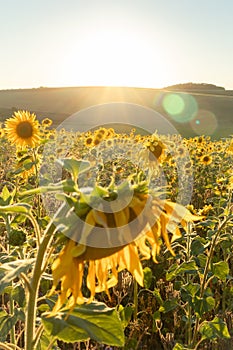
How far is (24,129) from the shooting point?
5.09 meters

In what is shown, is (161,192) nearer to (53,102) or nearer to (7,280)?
(7,280)

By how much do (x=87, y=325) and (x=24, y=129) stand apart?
4243 mm

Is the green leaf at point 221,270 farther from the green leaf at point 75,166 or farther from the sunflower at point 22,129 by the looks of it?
the sunflower at point 22,129

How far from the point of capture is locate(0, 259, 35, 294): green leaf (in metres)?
0.98

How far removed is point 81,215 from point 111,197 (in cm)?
7

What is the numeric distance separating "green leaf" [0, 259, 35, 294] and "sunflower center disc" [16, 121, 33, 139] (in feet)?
13.3

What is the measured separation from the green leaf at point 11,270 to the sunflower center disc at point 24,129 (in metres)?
4.05

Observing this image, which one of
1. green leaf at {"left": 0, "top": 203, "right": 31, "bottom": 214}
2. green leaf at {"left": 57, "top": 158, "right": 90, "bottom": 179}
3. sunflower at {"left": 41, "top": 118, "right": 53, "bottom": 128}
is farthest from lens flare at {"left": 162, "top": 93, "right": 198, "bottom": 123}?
green leaf at {"left": 0, "top": 203, "right": 31, "bottom": 214}

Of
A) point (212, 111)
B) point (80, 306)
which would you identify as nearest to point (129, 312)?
point (80, 306)

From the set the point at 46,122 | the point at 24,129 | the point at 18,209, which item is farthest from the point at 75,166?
the point at 46,122

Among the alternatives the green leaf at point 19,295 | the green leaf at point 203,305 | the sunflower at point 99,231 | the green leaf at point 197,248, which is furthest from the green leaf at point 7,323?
the green leaf at point 197,248

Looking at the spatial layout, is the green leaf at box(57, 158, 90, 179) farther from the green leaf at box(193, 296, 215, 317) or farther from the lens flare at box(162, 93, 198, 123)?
the lens flare at box(162, 93, 198, 123)

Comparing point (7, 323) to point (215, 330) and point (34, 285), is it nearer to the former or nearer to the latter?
point (34, 285)

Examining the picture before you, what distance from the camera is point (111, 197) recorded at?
0.88 metres
